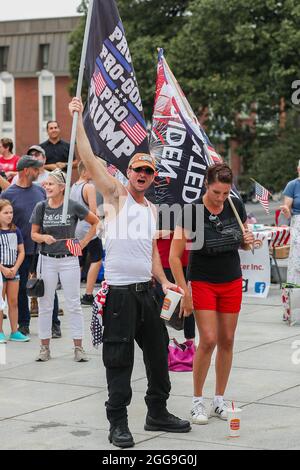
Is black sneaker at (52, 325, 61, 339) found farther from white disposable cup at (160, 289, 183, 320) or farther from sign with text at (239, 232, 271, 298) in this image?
white disposable cup at (160, 289, 183, 320)

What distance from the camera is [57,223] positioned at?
9.26 metres

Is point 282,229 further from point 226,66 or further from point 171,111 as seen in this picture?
point 226,66

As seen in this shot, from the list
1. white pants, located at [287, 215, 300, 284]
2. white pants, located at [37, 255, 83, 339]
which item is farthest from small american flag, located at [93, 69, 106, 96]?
white pants, located at [287, 215, 300, 284]

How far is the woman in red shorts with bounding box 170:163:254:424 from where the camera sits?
6.63 metres

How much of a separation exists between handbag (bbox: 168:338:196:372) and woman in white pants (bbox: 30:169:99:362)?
3.14 feet

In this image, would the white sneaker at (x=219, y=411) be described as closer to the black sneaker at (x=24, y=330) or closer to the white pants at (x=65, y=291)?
the white pants at (x=65, y=291)

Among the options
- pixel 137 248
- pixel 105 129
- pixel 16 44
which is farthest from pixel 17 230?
pixel 16 44

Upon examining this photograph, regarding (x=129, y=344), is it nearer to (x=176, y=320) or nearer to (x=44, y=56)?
(x=176, y=320)

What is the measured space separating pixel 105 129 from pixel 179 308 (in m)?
2.82

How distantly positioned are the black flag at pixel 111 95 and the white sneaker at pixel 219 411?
10.1 ft

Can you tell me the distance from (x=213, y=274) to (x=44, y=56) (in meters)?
66.6

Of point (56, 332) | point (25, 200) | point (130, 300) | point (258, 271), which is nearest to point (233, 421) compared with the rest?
point (130, 300)
